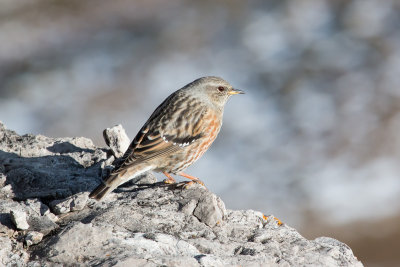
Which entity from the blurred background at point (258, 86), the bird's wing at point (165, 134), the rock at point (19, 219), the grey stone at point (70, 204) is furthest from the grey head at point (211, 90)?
the blurred background at point (258, 86)

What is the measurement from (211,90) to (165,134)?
124 centimetres

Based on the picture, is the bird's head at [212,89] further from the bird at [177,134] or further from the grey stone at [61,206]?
the grey stone at [61,206]

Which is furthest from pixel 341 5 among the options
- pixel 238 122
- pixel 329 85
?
pixel 238 122

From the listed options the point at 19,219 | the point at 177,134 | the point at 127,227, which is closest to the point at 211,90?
the point at 177,134

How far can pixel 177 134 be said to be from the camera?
26.5ft

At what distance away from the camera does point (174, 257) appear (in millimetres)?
5609

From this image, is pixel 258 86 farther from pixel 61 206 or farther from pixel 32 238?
pixel 32 238

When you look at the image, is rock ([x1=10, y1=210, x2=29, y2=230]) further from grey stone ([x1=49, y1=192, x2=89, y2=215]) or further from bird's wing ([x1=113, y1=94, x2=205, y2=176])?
bird's wing ([x1=113, y1=94, x2=205, y2=176])

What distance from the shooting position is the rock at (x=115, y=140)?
8258mm

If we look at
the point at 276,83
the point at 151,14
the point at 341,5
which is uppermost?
the point at 341,5

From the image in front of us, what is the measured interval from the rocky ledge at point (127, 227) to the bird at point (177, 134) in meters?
0.28

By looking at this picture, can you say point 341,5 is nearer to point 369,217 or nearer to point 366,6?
point 366,6

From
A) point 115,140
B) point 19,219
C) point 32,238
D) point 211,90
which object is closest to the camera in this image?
point 32,238

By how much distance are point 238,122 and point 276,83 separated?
7.86ft
